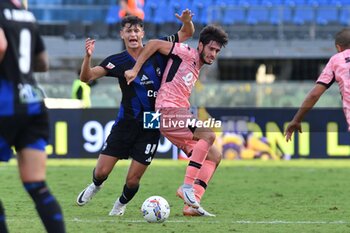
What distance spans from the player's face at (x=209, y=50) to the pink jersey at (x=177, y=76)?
0.08 m

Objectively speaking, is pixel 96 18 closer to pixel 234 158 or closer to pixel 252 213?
pixel 234 158

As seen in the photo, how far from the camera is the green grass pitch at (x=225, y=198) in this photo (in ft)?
27.2

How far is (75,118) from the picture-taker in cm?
1817

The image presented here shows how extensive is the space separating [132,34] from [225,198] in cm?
291

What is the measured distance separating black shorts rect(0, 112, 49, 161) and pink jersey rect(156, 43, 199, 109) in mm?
3393

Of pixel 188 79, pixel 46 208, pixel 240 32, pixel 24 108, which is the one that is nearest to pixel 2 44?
pixel 24 108

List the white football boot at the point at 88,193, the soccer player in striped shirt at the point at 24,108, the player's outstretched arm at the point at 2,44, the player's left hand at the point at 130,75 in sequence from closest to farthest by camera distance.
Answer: the player's outstretched arm at the point at 2,44
the soccer player in striped shirt at the point at 24,108
the player's left hand at the point at 130,75
the white football boot at the point at 88,193

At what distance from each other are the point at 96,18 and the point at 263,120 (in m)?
11.7

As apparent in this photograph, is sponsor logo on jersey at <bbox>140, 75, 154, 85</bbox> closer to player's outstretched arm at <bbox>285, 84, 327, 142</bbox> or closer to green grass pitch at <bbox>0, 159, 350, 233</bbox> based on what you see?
green grass pitch at <bbox>0, 159, 350, 233</bbox>

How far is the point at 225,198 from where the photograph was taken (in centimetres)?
1111

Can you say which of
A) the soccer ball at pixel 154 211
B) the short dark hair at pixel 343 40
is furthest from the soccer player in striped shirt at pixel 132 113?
the short dark hair at pixel 343 40

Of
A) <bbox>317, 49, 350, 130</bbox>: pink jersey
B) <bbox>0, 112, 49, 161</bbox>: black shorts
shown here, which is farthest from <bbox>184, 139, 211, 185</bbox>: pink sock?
<bbox>0, 112, 49, 161</bbox>: black shorts

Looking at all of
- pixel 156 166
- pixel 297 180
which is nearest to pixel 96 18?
pixel 156 166

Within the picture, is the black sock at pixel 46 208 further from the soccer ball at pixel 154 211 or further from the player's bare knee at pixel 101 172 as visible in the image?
the player's bare knee at pixel 101 172
